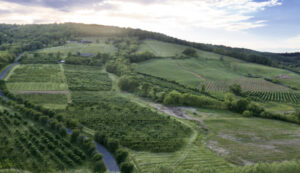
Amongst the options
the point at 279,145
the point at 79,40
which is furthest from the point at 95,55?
the point at 279,145

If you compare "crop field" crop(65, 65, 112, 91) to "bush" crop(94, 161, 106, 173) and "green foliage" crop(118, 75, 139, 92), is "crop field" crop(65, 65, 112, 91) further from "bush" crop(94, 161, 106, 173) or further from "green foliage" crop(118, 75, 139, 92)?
"bush" crop(94, 161, 106, 173)

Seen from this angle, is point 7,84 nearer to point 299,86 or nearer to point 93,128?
point 93,128

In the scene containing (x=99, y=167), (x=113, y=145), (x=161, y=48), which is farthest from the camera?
(x=161, y=48)

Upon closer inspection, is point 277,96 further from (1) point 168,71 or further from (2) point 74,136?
(2) point 74,136

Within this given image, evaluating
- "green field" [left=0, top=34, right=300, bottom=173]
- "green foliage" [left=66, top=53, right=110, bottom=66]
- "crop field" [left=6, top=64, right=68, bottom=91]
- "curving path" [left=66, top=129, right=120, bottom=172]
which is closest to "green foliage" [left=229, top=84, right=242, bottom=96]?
"green field" [left=0, top=34, right=300, bottom=173]

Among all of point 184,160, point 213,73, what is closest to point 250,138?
point 184,160
